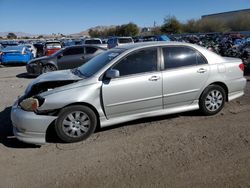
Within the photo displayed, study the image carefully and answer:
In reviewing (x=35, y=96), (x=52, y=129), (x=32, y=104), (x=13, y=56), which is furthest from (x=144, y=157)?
(x=13, y=56)

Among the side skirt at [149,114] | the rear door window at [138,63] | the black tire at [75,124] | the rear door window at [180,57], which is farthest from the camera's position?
the rear door window at [180,57]

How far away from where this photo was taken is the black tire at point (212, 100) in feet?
18.9

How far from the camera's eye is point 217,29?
280 feet

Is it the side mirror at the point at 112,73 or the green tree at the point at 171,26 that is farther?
the green tree at the point at 171,26

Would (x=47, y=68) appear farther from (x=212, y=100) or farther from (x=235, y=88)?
(x=235, y=88)

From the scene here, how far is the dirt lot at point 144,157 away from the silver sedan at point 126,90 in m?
0.28

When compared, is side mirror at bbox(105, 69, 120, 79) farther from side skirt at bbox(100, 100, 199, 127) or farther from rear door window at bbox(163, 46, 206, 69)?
rear door window at bbox(163, 46, 206, 69)

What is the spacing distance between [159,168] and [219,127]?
1.92 meters

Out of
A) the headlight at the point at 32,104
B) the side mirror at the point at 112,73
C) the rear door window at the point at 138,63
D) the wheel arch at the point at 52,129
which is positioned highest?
the rear door window at the point at 138,63

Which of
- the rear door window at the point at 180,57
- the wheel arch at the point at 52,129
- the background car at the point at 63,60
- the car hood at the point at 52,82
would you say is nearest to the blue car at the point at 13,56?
the background car at the point at 63,60

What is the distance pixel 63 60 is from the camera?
13.5m

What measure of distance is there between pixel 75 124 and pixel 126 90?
105cm

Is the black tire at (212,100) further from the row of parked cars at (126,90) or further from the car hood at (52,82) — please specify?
the car hood at (52,82)

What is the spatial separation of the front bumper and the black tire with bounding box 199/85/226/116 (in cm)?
295
